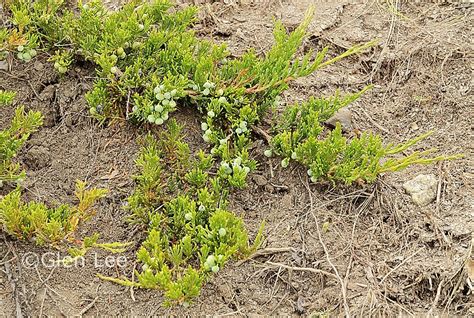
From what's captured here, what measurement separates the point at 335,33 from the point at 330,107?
1.15 meters

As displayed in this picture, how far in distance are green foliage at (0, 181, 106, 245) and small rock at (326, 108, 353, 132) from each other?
144 centimetres

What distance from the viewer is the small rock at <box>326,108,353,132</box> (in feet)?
11.9

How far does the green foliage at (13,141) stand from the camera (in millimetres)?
2941

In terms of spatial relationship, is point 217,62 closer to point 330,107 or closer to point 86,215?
point 330,107

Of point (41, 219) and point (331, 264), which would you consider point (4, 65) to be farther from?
point (331, 264)

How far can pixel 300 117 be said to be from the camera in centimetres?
340

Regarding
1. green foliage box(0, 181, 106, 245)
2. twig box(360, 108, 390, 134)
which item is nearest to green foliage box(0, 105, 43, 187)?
green foliage box(0, 181, 106, 245)

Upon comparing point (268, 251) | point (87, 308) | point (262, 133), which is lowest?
point (87, 308)

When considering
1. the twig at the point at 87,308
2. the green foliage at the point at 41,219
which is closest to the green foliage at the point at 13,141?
the green foliage at the point at 41,219

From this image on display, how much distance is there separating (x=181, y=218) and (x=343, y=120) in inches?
49.6

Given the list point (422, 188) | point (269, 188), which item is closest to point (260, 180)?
point (269, 188)

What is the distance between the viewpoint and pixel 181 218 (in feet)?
9.70

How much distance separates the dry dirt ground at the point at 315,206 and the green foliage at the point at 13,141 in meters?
0.21

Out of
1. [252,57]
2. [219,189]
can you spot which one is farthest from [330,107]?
[219,189]
